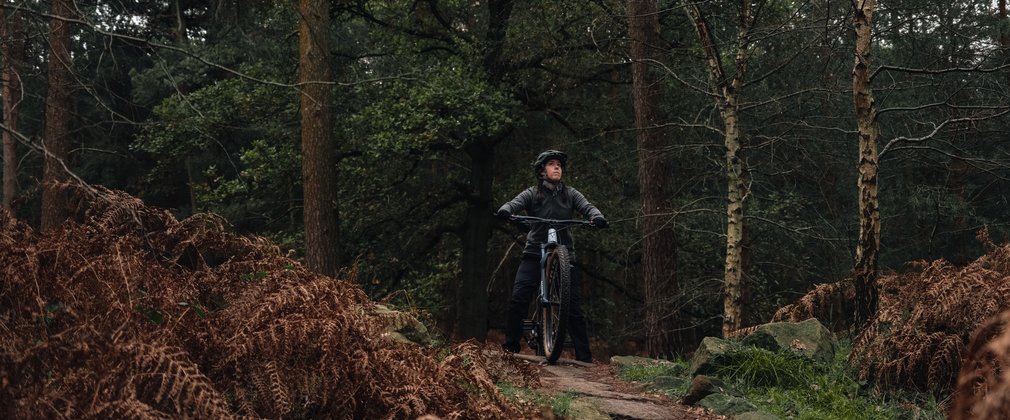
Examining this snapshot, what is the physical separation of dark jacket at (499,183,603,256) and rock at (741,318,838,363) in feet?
6.66

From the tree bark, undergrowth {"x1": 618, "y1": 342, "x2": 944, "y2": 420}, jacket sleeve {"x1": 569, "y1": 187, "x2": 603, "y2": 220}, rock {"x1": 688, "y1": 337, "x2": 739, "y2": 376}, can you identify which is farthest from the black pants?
the tree bark

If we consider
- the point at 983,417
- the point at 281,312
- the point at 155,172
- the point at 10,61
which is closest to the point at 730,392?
the point at 281,312

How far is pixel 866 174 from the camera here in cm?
760

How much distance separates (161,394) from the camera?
3338mm

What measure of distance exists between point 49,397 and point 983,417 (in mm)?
3047

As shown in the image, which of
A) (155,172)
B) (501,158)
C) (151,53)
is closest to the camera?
(151,53)

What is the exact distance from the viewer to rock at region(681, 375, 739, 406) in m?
6.41

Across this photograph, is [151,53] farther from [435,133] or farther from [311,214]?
[435,133]

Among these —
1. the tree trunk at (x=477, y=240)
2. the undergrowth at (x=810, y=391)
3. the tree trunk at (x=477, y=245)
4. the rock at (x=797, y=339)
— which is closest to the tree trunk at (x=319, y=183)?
the tree trunk at (x=477, y=240)

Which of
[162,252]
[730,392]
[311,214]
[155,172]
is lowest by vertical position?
[730,392]

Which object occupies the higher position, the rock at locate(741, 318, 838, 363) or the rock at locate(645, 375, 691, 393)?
the rock at locate(741, 318, 838, 363)

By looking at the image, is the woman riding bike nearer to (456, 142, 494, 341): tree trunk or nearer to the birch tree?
the birch tree

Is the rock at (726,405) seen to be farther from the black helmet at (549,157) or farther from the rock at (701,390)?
the black helmet at (549,157)

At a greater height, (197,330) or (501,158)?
(501,158)
